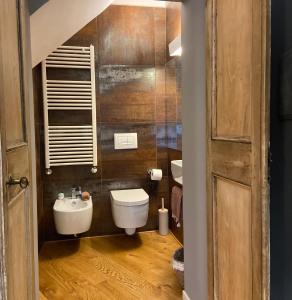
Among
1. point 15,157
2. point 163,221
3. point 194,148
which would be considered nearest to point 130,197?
point 163,221

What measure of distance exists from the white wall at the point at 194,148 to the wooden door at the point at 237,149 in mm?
173

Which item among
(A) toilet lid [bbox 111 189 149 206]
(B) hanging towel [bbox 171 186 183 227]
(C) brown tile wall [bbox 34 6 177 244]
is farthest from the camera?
(C) brown tile wall [bbox 34 6 177 244]

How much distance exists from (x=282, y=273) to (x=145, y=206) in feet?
5.90

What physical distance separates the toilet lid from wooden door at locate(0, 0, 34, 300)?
148 centimetres

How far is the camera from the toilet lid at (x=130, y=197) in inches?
111

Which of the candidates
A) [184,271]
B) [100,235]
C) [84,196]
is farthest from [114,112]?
[184,271]

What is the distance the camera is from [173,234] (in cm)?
325

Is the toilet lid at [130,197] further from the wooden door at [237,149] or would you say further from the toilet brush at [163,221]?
the wooden door at [237,149]

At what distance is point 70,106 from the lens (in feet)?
10.2

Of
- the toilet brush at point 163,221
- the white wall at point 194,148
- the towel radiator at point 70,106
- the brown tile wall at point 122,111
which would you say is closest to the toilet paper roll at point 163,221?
the toilet brush at point 163,221

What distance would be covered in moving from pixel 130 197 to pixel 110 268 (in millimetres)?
727

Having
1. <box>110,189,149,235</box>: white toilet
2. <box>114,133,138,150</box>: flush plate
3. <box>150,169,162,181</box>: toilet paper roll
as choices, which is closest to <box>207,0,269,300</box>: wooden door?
<box>110,189,149,235</box>: white toilet

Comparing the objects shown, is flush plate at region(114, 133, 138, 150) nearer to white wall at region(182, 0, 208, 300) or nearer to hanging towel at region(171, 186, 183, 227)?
hanging towel at region(171, 186, 183, 227)

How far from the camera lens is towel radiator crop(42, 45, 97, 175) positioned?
301cm
